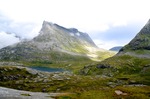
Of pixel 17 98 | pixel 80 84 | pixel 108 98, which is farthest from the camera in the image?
pixel 80 84

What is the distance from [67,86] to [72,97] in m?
85.9

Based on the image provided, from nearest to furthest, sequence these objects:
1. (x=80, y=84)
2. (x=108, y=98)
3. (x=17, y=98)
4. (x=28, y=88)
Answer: (x=17, y=98), (x=108, y=98), (x=28, y=88), (x=80, y=84)

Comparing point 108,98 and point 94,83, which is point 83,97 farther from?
point 94,83

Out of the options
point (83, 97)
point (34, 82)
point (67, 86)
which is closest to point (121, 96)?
point (83, 97)

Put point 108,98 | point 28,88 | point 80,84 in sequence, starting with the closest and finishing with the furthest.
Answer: point 108,98 → point 28,88 → point 80,84

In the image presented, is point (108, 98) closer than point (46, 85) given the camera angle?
Yes

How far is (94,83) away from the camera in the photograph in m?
194

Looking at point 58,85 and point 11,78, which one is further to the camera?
point 11,78

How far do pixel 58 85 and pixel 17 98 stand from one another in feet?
354

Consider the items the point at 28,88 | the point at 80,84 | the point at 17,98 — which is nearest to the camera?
the point at 17,98

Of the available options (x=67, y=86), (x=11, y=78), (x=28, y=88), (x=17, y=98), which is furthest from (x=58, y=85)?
(x=17, y=98)

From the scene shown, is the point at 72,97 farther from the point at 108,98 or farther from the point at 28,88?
the point at 28,88

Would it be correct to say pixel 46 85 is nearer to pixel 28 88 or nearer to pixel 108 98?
pixel 28 88

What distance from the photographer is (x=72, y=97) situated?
309 ft
